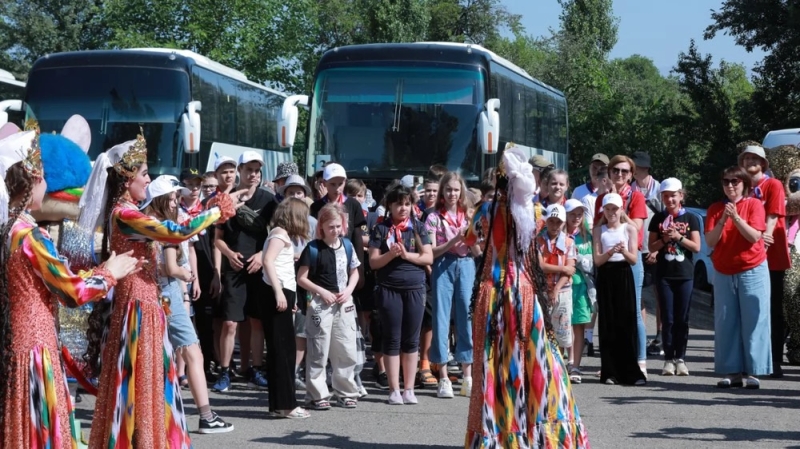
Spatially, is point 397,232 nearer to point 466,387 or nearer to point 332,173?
point 332,173

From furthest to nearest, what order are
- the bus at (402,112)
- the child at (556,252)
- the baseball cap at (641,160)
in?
the bus at (402,112)
the baseball cap at (641,160)
the child at (556,252)

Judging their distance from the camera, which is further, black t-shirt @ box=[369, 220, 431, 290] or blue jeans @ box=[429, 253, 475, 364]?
blue jeans @ box=[429, 253, 475, 364]

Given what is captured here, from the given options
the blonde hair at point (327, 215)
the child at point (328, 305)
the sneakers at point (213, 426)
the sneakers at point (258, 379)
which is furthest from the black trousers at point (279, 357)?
the sneakers at point (258, 379)

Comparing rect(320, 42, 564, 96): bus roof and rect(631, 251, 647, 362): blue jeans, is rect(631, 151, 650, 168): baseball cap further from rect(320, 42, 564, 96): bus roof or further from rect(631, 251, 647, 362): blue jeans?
rect(320, 42, 564, 96): bus roof

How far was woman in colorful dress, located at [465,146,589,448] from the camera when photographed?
6.82 metres

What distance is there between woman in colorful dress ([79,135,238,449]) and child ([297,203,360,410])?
2531 mm

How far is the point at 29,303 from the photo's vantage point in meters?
5.27

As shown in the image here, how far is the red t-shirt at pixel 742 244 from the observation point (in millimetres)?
9977

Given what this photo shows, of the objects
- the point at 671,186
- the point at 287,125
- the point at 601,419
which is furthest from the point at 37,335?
the point at 287,125

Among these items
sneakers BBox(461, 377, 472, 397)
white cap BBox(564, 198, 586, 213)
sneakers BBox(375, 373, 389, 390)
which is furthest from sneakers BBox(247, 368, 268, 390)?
white cap BBox(564, 198, 586, 213)

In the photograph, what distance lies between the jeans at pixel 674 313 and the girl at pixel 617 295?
73 cm

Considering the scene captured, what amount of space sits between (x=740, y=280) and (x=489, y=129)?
650 cm

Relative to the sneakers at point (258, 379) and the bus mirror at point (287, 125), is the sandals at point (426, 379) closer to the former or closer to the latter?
the sneakers at point (258, 379)

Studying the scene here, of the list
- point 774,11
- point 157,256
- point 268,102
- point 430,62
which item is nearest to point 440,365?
point 157,256
